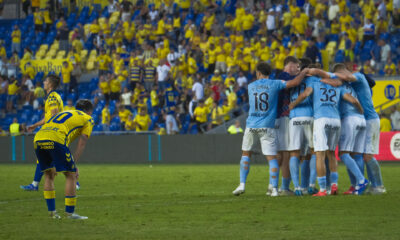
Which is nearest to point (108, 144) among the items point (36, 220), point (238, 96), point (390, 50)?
point (238, 96)

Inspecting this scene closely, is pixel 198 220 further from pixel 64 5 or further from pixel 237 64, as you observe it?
pixel 64 5

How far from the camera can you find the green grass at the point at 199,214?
9117 mm

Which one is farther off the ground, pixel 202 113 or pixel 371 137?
pixel 371 137

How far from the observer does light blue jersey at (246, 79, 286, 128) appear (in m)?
13.4

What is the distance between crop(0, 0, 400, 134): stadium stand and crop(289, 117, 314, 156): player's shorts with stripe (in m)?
12.8

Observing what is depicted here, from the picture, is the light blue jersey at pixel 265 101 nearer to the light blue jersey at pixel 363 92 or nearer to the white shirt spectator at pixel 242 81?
the light blue jersey at pixel 363 92

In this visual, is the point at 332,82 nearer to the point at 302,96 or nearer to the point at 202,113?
the point at 302,96

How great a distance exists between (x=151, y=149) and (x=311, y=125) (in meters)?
16.8

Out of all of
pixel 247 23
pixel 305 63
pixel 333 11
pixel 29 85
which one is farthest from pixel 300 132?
pixel 29 85

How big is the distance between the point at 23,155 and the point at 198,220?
22.8 meters

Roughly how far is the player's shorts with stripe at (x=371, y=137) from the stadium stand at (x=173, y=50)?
12.2 metres

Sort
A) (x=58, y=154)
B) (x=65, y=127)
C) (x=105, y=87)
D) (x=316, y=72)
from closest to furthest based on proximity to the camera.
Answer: (x=58, y=154), (x=65, y=127), (x=316, y=72), (x=105, y=87)

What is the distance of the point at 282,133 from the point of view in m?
13.7

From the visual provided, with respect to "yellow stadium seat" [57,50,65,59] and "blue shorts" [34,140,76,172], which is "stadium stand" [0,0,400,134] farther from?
"blue shorts" [34,140,76,172]
